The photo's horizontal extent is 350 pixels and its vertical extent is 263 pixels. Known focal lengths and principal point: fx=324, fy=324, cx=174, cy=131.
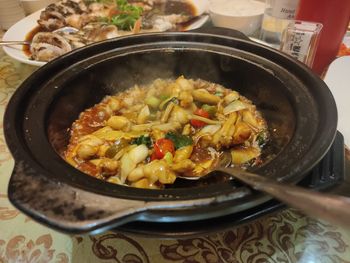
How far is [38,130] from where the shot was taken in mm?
917

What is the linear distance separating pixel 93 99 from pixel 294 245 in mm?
927

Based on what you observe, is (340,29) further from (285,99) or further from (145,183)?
(145,183)

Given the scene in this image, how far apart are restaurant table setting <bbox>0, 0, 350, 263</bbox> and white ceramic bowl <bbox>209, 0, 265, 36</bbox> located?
24.7 inches

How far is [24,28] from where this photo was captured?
7.06ft

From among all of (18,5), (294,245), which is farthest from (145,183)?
(18,5)

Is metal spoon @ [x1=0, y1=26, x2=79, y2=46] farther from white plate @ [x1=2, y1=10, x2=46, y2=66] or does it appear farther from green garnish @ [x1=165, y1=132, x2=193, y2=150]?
green garnish @ [x1=165, y1=132, x2=193, y2=150]

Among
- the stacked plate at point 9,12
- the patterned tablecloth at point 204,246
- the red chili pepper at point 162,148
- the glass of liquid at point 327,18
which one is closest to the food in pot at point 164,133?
the red chili pepper at point 162,148

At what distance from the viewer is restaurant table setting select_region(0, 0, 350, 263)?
2.18ft

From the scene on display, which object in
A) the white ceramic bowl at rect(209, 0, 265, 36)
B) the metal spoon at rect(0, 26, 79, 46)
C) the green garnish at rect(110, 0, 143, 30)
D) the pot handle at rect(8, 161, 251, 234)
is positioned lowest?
the metal spoon at rect(0, 26, 79, 46)

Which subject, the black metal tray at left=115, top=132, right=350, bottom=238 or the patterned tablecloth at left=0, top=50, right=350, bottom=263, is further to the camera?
the patterned tablecloth at left=0, top=50, right=350, bottom=263

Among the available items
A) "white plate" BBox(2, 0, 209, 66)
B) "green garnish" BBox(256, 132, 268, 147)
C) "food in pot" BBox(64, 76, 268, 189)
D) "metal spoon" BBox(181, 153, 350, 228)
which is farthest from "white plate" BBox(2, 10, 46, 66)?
"metal spoon" BBox(181, 153, 350, 228)

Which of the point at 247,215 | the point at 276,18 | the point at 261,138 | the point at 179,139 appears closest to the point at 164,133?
the point at 179,139

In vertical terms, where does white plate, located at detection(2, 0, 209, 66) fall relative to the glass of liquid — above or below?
below

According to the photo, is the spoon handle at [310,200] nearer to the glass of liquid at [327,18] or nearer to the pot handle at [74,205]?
the pot handle at [74,205]
